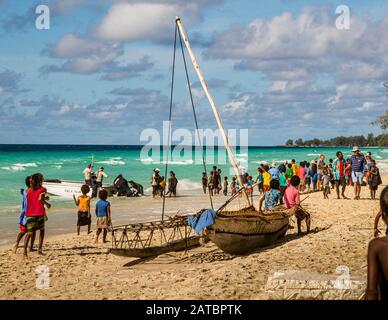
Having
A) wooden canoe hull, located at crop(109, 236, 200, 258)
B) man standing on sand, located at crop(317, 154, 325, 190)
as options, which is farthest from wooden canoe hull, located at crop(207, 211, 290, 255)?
man standing on sand, located at crop(317, 154, 325, 190)

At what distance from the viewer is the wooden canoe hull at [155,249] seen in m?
11.1

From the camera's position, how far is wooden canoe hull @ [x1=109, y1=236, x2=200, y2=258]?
1110 cm

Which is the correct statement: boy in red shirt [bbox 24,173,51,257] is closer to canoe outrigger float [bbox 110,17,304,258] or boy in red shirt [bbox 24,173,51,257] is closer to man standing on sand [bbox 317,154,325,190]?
canoe outrigger float [bbox 110,17,304,258]

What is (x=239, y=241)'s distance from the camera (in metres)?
11.4

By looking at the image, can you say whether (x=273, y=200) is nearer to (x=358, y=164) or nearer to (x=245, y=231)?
(x=245, y=231)

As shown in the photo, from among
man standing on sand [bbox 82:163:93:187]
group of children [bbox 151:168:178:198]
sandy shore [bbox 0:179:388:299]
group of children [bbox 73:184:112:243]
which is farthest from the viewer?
group of children [bbox 151:168:178:198]

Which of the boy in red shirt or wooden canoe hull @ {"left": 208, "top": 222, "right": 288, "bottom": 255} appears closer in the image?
wooden canoe hull @ {"left": 208, "top": 222, "right": 288, "bottom": 255}

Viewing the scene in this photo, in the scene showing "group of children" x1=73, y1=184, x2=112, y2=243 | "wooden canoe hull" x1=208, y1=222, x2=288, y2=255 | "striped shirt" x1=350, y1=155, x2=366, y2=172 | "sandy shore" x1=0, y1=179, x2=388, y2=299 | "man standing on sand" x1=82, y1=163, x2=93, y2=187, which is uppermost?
"striped shirt" x1=350, y1=155, x2=366, y2=172

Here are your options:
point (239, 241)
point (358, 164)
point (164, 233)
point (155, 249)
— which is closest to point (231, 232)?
point (239, 241)

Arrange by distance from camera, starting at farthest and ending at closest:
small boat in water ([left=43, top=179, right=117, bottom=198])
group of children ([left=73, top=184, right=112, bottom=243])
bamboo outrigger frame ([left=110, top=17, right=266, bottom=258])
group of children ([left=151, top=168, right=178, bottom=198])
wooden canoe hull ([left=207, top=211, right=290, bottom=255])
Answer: small boat in water ([left=43, top=179, right=117, bottom=198]) < group of children ([left=151, top=168, right=178, bottom=198]) < group of children ([left=73, top=184, right=112, bottom=243]) < bamboo outrigger frame ([left=110, top=17, right=266, bottom=258]) < wooden canoe hull ([left=207, top=211, right=290, bottom=255])

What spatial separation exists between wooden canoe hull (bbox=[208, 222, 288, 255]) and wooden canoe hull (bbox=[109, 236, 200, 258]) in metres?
1.15
